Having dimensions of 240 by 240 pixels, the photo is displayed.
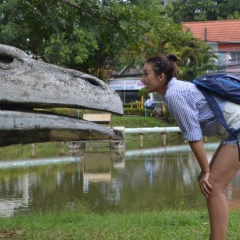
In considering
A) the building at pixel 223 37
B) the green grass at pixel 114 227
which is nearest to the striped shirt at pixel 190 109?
the green grass at pixel 114 227

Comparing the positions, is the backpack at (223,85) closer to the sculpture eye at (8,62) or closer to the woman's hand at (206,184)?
the woman's hand at (206,184)

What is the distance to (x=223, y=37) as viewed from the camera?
131ft

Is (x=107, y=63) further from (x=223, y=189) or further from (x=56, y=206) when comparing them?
(x=223, y=189)

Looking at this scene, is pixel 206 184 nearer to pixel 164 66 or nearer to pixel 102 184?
pixel 164 66

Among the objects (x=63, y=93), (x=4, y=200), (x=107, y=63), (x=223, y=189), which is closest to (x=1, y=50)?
(x=63, y=93)

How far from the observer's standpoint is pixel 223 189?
3359mm

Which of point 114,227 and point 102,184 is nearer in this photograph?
point 114,227

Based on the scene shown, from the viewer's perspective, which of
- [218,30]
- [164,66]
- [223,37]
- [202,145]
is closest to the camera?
[202,145]

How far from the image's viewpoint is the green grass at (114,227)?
4.92m

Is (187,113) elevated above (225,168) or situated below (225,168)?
above

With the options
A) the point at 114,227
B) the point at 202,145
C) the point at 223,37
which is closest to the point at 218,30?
the point at 223,37

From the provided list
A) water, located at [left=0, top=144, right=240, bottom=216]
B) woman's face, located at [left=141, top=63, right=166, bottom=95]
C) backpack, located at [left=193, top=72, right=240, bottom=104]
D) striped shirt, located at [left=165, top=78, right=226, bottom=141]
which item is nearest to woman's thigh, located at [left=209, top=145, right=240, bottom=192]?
striped shirt, located at [left=165, top=78, right=226, bottom=141]

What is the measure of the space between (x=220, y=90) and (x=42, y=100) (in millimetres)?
1044

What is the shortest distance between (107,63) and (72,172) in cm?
2524
